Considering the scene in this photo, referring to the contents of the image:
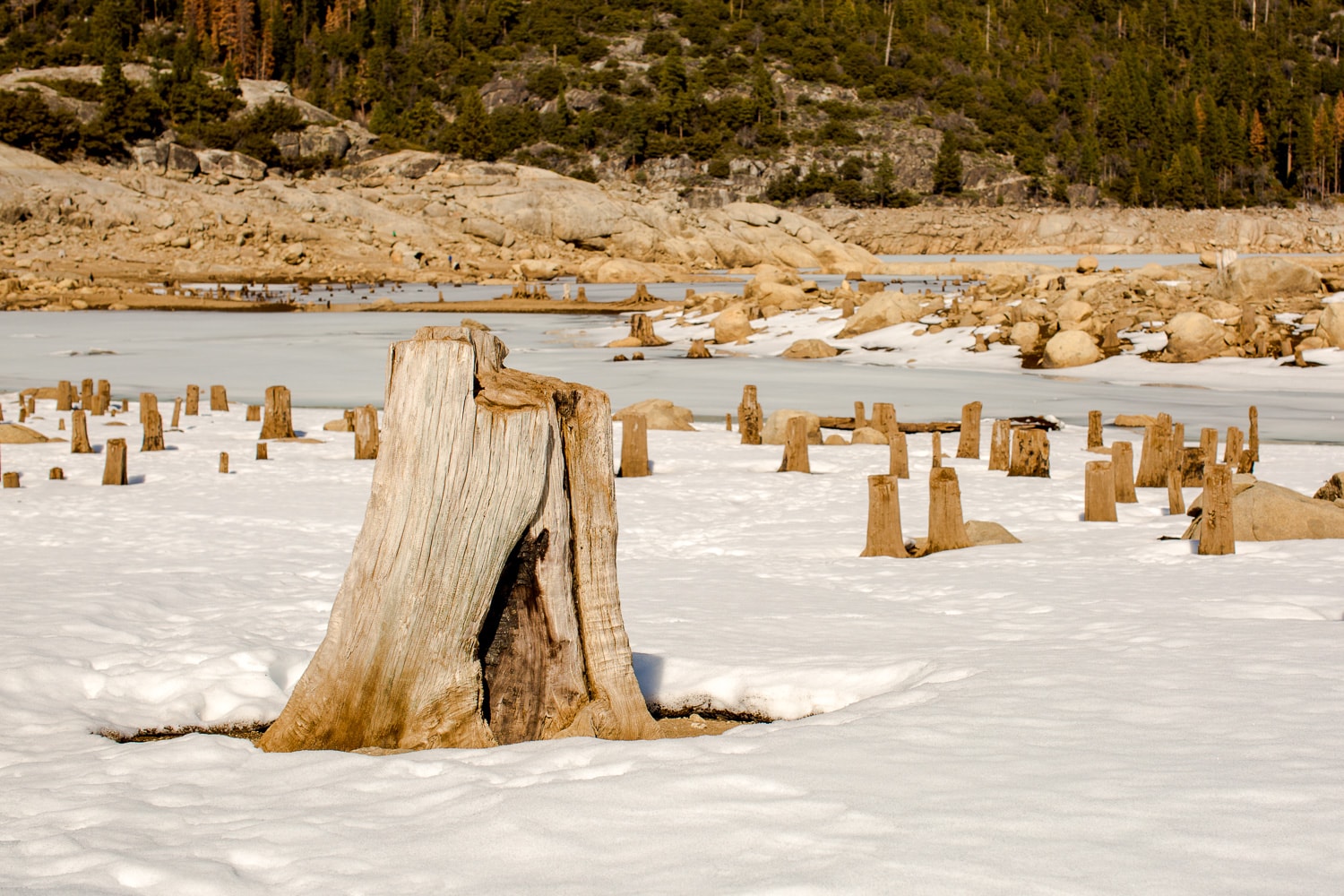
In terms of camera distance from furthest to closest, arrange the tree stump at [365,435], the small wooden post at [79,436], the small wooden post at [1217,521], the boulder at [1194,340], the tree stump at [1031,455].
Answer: the boulder at [1194,340]
the tree stump at [365,435]
the small wooden post at [79,436]
the tree stump at [1031,455]
the small wooden post at [1217,521]

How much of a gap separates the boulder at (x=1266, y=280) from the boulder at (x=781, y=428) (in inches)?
674

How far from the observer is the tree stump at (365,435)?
12758 mm

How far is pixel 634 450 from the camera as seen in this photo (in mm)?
12000

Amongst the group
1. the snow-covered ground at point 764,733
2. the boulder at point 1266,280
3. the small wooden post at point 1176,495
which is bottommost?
the snow-covered ground at point 764,733

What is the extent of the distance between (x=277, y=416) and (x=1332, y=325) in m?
18.7

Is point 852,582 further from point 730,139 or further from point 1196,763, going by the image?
point 730,139

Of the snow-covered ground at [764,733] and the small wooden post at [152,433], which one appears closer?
the snow-covered ground at [764,733]

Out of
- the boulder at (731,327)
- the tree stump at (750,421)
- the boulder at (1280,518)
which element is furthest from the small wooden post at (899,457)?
the boulder at (731,327)

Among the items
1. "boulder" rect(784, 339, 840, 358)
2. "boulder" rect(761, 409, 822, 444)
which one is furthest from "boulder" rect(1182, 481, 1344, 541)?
"boulder" rect(784, 339, 840, 358)

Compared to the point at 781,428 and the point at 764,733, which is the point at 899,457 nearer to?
the point at 781,428

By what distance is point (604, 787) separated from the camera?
3.54m

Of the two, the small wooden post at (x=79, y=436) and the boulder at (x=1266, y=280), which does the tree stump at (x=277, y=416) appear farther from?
the boulder at (x=1266, y=280)

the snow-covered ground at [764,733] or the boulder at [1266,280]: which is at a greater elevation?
the boulder at [1266,280]

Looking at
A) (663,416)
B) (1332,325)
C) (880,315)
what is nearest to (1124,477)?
(663,416)
